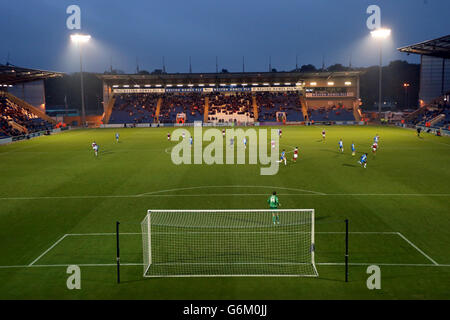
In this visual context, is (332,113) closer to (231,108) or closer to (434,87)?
(434,87)

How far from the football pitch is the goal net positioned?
51 cm

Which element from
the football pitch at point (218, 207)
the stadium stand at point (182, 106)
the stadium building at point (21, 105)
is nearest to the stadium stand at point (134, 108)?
the stadium stand at point (182, 106)

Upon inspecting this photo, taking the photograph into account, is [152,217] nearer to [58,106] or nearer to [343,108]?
[343,108]

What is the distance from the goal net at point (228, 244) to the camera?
12062 millimetres

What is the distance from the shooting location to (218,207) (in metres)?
18.7

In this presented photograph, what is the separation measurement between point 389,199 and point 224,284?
12.4 m

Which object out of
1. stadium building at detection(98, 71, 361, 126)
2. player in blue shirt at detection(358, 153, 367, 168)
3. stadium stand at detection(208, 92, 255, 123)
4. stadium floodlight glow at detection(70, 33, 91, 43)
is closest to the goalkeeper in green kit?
player in blue shirt at detection(358, 153, 367, 168)

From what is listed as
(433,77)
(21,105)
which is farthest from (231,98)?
(21,105)

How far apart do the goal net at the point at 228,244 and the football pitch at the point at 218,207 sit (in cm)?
51

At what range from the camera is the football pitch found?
10820 millimetres

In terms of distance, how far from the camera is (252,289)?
10648 mm

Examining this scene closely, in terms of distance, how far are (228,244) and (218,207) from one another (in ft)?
15.2

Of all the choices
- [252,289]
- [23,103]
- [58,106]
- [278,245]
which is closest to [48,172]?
[278,245]

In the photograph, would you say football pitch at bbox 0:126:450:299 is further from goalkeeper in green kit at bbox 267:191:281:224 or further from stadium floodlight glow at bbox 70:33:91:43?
stadium floodlight glow at bbox 70:33:91:43
